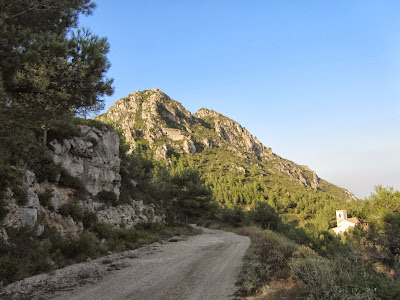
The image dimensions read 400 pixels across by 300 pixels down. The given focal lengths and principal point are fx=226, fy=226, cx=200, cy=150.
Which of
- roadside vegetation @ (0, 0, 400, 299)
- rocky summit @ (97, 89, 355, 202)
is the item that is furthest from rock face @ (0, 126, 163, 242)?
rocky summit @ (97, 89, 355, 202)

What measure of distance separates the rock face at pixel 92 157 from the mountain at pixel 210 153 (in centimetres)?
8063

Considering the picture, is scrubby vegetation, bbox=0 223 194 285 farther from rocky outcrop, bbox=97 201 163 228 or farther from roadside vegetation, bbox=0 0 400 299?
rocky outcrop, bbox=97 201 163 228

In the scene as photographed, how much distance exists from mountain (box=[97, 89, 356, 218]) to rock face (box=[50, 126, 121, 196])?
80.6 m

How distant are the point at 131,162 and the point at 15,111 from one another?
21.5 meters

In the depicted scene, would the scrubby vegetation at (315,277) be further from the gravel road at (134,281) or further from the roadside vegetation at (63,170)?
the gravel road at (134,281)

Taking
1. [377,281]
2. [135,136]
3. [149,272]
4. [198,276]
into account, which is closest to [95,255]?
[149,272]

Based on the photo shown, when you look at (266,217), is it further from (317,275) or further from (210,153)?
(210,153)

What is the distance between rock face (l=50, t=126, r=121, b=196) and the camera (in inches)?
608

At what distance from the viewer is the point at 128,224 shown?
1833cm

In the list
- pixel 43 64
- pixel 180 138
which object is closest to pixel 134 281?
pixel 43 64

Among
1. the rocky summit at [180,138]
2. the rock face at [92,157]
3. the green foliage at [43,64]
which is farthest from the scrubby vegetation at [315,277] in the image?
the rocky summit at [180,138]

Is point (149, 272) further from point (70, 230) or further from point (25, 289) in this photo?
point (70, 230)

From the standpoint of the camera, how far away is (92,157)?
58.3 feet

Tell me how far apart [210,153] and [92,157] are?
138 metres
